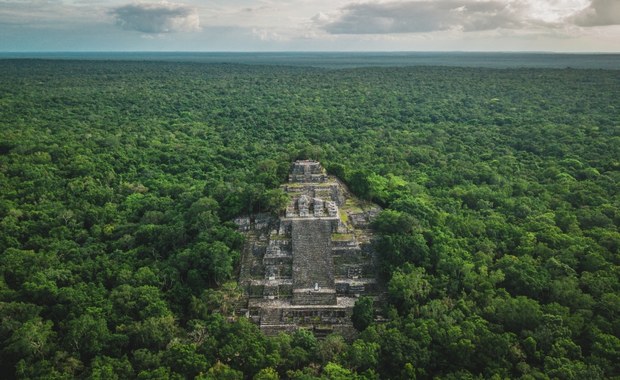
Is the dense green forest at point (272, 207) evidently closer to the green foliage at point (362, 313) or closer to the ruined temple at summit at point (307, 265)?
the green foliage at point (362, 313)

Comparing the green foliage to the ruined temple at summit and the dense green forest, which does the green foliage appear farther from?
the ruined temple at summit

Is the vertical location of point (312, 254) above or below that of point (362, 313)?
above

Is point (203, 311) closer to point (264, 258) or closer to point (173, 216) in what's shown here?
point (264, 258)

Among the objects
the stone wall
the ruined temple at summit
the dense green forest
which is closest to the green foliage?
the dense green forest

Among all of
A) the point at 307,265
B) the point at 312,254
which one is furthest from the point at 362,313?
the point at 312,254

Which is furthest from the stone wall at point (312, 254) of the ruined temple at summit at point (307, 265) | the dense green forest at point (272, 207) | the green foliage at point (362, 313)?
the dense green forest at point (272, 207)

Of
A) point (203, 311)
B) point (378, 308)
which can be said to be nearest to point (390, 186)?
point (378, 308)

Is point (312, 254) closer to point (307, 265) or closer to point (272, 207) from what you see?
point (307, 265)
